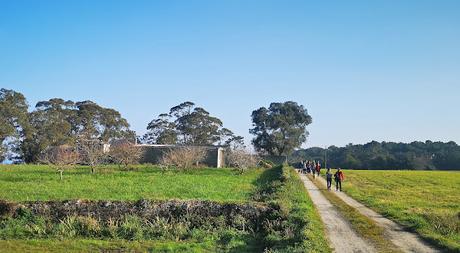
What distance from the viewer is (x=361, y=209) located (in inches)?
925

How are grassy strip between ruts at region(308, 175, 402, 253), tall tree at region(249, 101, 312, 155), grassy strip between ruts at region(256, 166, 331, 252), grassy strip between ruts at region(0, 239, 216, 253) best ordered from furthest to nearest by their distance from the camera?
1. tall tree at region(249, 101, 312, 155)
2. grassy strip between ruts at region(0, 239, 216, 253)
3. grassy strip between ruts at region(308, 175, 402, 253)
4. grassy strip between ruts at region(256, 166, 331, 252)

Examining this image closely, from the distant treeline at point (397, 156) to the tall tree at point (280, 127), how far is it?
10274mm

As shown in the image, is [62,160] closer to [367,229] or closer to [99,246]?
[99,246]

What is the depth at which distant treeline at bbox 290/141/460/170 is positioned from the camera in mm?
109000

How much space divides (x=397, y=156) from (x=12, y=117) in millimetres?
87551

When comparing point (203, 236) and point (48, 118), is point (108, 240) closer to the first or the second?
point (203, 236)

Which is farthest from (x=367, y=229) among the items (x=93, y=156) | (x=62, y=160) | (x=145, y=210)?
(x=93, y=156)

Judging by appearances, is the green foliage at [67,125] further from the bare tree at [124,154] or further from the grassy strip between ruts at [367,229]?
the grassy strip between ruts at [367,229]

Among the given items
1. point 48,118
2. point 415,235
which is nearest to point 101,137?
point 48,118

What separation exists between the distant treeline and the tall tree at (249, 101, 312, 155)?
33.7 feet

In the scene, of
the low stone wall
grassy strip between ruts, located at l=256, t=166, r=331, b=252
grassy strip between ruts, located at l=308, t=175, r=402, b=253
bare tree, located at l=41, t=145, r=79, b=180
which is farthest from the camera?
bare tree, located at l=41, t=145, r=79, b=180

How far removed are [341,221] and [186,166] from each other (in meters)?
43.2

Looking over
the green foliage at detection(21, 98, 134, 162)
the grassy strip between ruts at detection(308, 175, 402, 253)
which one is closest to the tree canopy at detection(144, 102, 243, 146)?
the green foliage at detection(21, 98, 134, 162)

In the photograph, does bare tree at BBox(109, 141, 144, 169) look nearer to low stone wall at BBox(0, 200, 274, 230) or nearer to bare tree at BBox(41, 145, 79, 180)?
bare tree at BBox(41, 145, 79, 180)
